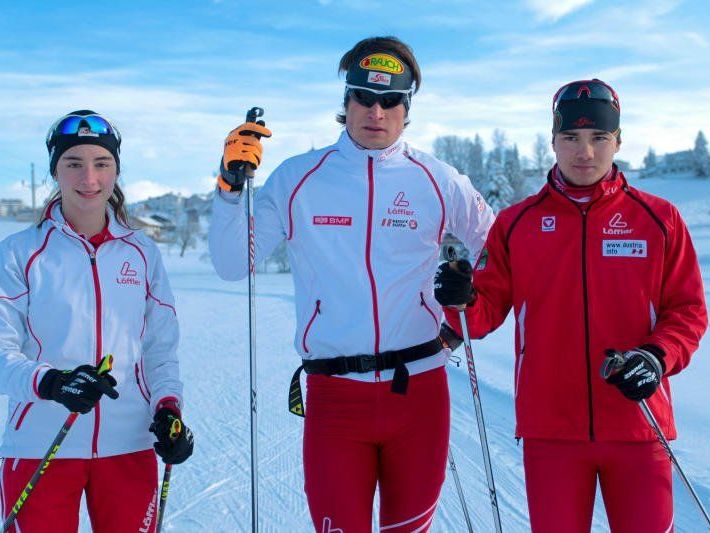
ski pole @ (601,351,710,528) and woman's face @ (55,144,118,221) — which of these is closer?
ski pole @ (601,351,710,528)

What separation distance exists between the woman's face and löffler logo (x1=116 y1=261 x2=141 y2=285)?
25cm

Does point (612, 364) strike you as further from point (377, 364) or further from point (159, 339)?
point (159, 339)

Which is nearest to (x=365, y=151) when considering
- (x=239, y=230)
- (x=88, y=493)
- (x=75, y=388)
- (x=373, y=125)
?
(x=373, y=125)

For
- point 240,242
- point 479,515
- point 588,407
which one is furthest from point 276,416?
point 588,407

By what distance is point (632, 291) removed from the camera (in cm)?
251

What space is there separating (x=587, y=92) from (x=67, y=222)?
209 cm

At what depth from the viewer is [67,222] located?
263 cm

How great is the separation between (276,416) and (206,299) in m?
13.3

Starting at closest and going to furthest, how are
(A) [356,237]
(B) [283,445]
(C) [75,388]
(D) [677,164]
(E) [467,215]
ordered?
1. (C) [75,388]
2. (A) [356,237]
3. (E) [467,215]
4. (B) [283,445]
5. (D) [677,164]

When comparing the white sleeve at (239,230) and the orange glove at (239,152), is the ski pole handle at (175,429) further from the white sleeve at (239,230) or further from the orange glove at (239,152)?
the orange glove at (239,152)

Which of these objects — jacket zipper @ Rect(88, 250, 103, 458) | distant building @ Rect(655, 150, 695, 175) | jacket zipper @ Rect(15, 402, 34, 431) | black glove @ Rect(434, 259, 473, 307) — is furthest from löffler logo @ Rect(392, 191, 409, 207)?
distant building @ Rect(655, 150, 695, 175)

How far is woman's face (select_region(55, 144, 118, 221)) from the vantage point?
262 cm

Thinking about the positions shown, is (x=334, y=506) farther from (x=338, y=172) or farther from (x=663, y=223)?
(x=663, y=223)

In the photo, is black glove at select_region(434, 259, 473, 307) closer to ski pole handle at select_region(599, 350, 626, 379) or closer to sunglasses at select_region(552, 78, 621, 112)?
ski pole handle at select_region(599, 350, 626, 379)
